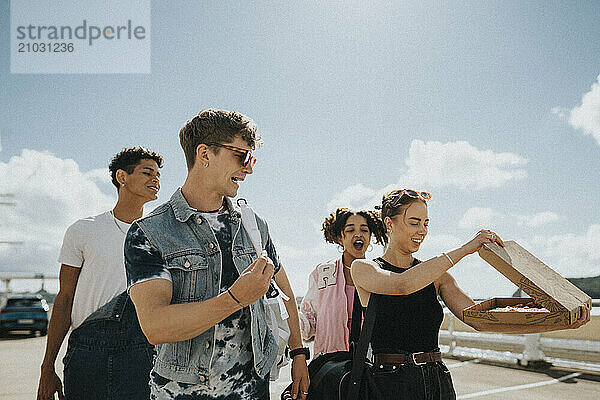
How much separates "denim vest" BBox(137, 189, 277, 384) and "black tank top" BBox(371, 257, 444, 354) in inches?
36.6

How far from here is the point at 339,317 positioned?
15.3 ft

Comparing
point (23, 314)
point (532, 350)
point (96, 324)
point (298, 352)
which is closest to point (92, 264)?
point (96, 324)

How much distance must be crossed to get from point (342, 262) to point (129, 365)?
2163mm

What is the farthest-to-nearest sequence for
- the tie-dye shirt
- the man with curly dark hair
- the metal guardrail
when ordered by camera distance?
the metal guardrail < the man with curly dark hair < the tie-dye shirt

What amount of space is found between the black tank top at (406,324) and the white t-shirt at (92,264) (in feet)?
5.07

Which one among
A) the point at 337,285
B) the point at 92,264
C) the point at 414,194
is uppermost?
the point at 414,194

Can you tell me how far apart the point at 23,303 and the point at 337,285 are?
21.9 meters

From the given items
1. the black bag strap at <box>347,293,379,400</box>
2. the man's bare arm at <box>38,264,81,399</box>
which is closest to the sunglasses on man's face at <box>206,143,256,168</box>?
the black bag strap at <box>347,293,379,400</box>

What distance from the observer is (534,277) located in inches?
117

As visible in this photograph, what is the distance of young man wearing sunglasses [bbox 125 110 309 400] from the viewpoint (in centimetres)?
219

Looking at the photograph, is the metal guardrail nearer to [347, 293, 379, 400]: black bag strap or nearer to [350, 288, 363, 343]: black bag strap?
[350, 288, 363, 343]: black bag strap

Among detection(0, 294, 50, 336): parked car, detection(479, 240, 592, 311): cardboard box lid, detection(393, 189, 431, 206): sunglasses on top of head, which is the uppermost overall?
detection(393, 189, 431, 206): sunglasses on top of head

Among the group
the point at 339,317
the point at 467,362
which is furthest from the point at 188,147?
the point at 467,362

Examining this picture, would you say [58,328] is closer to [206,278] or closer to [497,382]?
[206,278]
